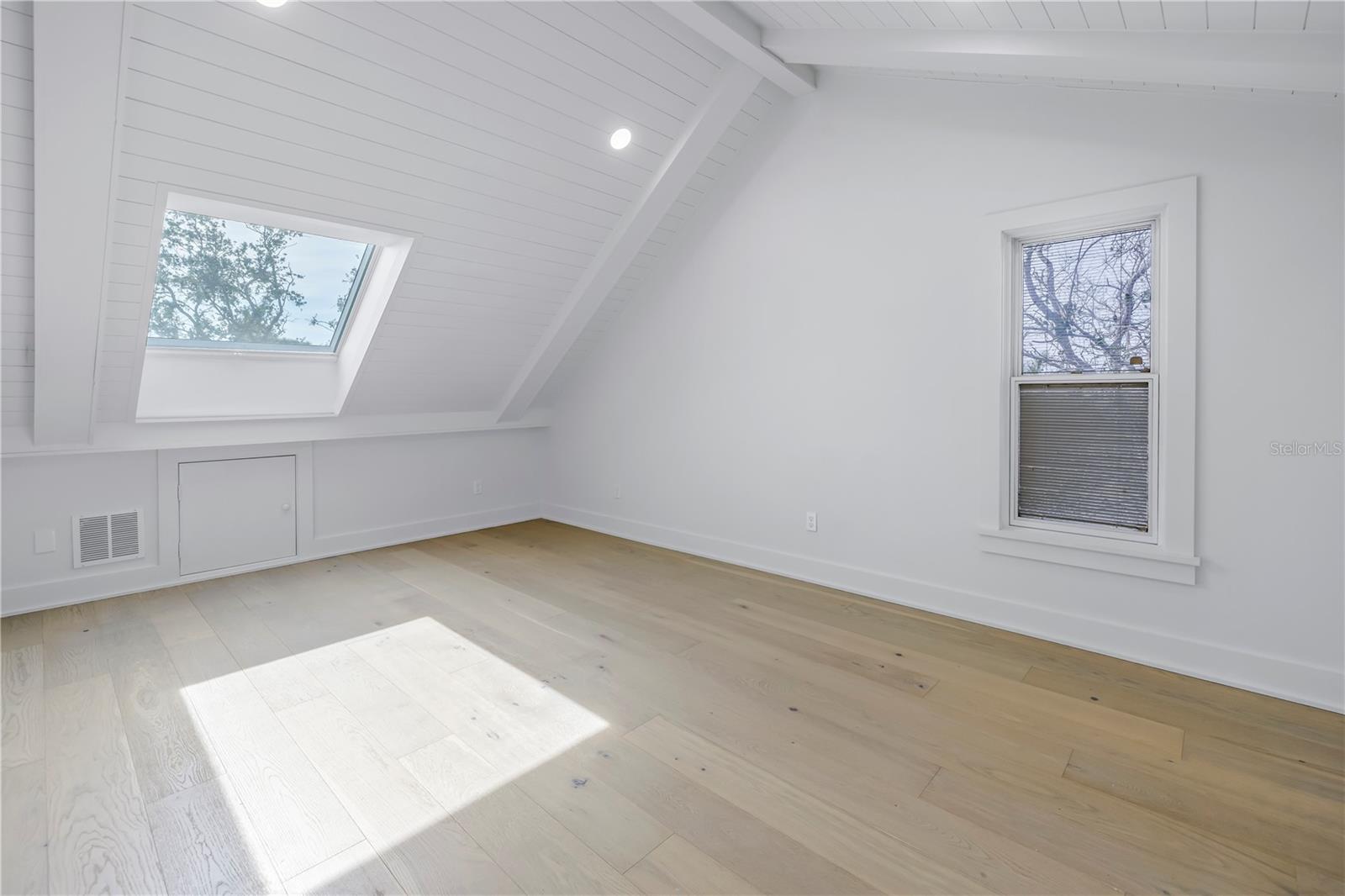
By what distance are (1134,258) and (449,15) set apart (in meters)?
2.81

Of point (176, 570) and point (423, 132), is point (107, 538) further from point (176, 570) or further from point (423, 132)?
point (423, 132)

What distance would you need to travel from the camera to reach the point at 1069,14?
6.93 ft

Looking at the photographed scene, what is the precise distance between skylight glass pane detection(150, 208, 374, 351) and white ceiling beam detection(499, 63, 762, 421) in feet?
4.04

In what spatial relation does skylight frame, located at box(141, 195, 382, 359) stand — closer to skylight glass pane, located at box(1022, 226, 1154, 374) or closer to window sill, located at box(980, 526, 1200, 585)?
skylight glass pane, located at box(1022, 226, 1154, 374)

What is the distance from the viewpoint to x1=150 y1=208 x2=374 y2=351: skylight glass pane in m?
3.16

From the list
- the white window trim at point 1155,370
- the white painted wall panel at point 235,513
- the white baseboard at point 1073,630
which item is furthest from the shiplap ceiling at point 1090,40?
the white painted wall panel at point 235,513

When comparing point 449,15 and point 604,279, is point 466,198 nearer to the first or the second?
point 449,15

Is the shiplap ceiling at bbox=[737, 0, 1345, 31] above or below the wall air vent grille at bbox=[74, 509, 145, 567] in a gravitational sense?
above

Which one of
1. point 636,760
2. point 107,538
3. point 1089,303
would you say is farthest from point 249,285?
point 1089,303

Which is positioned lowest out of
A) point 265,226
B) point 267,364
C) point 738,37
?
point 267,364

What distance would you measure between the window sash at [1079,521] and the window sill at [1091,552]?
37 millimetres

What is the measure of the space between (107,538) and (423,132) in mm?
2735

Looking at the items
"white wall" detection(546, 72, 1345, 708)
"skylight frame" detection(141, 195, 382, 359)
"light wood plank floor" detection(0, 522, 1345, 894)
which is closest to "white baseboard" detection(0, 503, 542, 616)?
"light wood plank floor" detection(0, 522, 1345, 894)

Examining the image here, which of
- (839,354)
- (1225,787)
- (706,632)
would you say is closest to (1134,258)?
(839,354)
